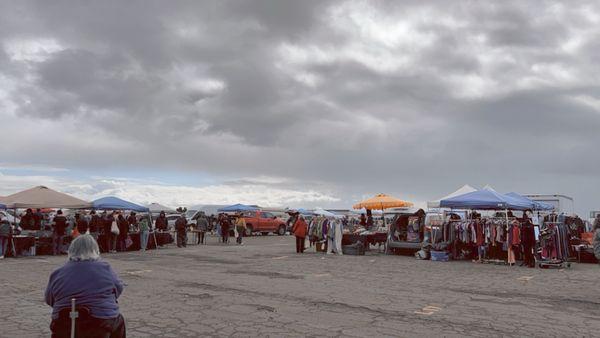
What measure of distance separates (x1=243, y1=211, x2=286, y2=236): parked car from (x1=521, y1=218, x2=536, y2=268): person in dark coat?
22188mm

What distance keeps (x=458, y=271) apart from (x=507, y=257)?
3934mm

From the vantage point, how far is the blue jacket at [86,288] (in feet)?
13.4

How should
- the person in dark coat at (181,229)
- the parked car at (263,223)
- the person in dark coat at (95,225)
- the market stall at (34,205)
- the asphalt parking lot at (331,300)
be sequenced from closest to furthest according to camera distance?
the asphalt parking lot at (331,300)
the market stall at (34,205)
the person in dark coat at (95,225)
the person in dark coat at (181,229)
the parked car at (263,223)

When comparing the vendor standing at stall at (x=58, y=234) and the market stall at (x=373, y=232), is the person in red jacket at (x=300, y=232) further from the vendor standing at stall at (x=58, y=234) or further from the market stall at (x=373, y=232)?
the vendor standing at stall at (x=58, y=234)

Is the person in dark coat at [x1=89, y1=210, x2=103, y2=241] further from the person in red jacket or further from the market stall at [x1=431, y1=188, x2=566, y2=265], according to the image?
the market stall at [x1=431, y1=188, x2=566, y2=265]

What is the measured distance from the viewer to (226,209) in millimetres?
35625

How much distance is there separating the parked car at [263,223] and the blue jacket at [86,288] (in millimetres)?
31661

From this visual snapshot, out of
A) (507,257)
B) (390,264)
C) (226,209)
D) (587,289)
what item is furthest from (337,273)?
(226,209)

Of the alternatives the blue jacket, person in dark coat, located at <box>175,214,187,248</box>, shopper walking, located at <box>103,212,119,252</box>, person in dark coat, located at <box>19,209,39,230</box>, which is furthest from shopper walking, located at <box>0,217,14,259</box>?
the blue jacket

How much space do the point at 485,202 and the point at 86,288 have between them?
16.0 metres

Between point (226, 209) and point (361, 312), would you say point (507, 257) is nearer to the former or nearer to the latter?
point (361, 312)

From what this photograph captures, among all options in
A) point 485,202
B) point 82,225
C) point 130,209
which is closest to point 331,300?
point 485,202

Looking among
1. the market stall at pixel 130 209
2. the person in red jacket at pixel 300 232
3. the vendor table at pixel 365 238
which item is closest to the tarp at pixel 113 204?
the market stall at pixel 130 209

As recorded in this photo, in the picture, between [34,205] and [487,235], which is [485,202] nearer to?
[487,235]
